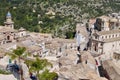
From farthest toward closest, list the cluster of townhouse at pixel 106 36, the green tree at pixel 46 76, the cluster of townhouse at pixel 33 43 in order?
the cluster of townhouse at pixel 106 36 → the cluster of townhouse at pixel 33 43 → the green tree at pixel 46 76

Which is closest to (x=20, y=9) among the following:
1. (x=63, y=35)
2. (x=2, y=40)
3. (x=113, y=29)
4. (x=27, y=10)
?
(x=27, y=10)

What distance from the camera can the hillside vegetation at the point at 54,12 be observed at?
303 ft

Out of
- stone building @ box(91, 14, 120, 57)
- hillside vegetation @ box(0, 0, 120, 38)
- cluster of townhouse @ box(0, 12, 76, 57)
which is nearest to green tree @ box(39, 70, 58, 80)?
cluster of townhouse @ box(0, 12, 76, 57)

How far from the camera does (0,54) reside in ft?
148

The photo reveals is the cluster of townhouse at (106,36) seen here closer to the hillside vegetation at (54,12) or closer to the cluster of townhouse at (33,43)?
the cluster of townhouse at (33,43)

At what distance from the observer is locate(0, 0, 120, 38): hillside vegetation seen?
3634 inches

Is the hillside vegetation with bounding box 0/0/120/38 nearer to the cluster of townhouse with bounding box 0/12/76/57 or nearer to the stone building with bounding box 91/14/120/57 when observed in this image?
the stone building with bounding box 91/14/120/57

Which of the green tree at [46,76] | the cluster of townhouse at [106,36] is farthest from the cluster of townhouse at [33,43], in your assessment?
the green tree at [46,76]

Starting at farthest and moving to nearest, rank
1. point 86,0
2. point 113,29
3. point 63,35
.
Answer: point 86,0, point 63,35, point 113,29

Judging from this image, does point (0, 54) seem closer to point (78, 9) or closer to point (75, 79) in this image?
point (75, 79)

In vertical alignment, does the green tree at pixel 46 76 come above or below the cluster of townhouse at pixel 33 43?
above

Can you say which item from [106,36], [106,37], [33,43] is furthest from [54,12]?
[33,43]

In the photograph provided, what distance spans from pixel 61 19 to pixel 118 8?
93.9 feet

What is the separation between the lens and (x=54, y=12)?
114875 mm
